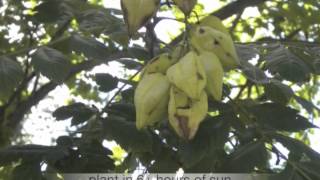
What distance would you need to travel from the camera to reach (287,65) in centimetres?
155

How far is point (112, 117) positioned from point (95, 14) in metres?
0.48

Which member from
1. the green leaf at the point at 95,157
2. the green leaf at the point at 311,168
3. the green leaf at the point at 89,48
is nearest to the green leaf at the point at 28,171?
the green leaf at the point at 95,157

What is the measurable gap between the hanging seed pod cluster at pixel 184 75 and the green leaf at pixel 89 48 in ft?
2.00

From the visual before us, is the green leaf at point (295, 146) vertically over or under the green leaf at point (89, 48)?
under

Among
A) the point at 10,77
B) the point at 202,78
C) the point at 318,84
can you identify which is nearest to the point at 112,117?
the point at 10,77

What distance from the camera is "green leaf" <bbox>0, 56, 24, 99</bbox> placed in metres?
1.62

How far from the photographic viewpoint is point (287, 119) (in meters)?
1.57

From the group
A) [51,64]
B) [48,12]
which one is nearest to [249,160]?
[51,64]

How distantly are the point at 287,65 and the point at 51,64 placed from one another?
0.67 m

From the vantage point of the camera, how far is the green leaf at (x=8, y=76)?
1619 millimetres

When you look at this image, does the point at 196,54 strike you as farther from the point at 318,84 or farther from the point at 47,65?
the point at 318,84

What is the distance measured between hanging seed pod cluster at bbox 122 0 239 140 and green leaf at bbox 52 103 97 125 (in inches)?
24.0

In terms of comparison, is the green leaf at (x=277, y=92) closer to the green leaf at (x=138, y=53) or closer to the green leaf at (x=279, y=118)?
the green leaf at (x=279, y=118)

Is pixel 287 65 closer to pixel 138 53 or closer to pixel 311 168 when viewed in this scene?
pixel 311 168
